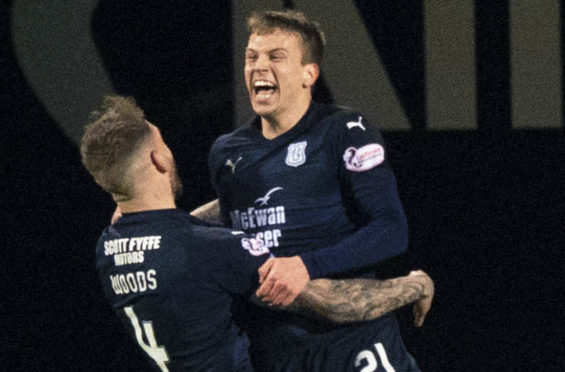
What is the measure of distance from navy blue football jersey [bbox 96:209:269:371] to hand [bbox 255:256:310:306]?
0.03m

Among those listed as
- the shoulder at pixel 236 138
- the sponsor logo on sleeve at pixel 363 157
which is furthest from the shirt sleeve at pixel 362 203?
the shoulder at pixel 236 138

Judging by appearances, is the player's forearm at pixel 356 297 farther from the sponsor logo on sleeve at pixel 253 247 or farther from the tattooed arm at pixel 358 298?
the sponsor logo on sleeve at pixel 253 247

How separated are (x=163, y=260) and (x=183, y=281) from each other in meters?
0.07

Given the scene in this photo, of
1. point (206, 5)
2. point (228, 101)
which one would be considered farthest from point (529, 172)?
point (206, 5)

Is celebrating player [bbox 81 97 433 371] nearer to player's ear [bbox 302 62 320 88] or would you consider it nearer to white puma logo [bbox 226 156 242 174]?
white puma logo [bbox 226 156 242 174]

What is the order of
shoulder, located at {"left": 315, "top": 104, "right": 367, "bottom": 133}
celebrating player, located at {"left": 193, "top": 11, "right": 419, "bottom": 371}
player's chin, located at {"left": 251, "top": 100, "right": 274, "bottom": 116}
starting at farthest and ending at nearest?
player's chin, located at {"left": 251, "top": 100, "right": 274, "bottom": 116}
shoulder, located at {"left": 315, "top": 104, "right": 367, "bottom": 133}
celebrating player, located at {"left": 193, "top": 11, "right": 419, "bottom": 371}

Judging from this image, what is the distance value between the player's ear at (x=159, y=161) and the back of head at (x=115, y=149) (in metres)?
0.04

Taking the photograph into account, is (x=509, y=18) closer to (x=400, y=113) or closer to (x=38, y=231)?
(x=400, y=113)

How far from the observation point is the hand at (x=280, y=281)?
2.07 meters

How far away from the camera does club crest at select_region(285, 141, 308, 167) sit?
2477mm

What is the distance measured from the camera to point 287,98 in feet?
8.50

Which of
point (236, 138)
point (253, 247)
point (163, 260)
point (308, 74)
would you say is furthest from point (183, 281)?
point (308, 74)

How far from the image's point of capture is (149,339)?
2172 millimetres

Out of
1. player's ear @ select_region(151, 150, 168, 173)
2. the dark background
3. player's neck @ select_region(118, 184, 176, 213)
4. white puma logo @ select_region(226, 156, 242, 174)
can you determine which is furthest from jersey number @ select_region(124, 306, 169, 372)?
the dark background
